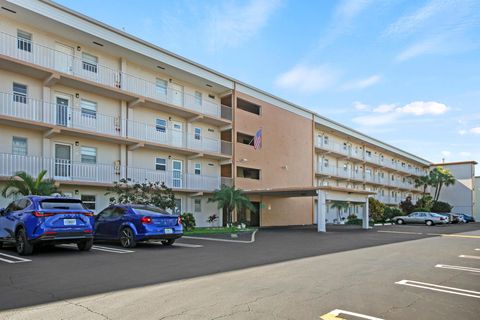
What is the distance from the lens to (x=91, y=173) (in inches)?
822

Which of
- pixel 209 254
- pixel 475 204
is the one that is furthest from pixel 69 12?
pixel 475 204

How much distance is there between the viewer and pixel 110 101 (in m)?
22.9

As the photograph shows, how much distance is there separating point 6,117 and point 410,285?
17318mm

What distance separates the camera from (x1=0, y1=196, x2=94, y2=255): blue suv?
34.7ft

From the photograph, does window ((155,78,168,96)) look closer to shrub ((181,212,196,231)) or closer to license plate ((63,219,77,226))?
shrub ((181,212,196,231))

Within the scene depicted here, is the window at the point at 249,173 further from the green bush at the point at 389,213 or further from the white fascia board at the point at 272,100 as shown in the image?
the green bush at the point at 389,213

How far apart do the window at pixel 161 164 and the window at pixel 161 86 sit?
4.40m

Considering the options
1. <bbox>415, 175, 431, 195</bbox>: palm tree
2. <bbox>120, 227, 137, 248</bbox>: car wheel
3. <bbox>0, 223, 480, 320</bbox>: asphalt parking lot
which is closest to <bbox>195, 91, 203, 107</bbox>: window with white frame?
<bbox>120, 227, 137, 248</bbox>: car wheel

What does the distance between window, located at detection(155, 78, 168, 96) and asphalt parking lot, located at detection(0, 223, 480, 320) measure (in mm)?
15404

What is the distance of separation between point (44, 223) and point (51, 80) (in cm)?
1108

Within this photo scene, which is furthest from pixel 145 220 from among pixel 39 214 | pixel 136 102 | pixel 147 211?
pixel 136 102

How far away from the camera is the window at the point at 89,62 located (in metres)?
21.6

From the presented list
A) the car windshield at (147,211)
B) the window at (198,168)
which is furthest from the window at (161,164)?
the car windshield at (147,211)

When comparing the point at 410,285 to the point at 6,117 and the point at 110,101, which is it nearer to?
the point at 6,117
